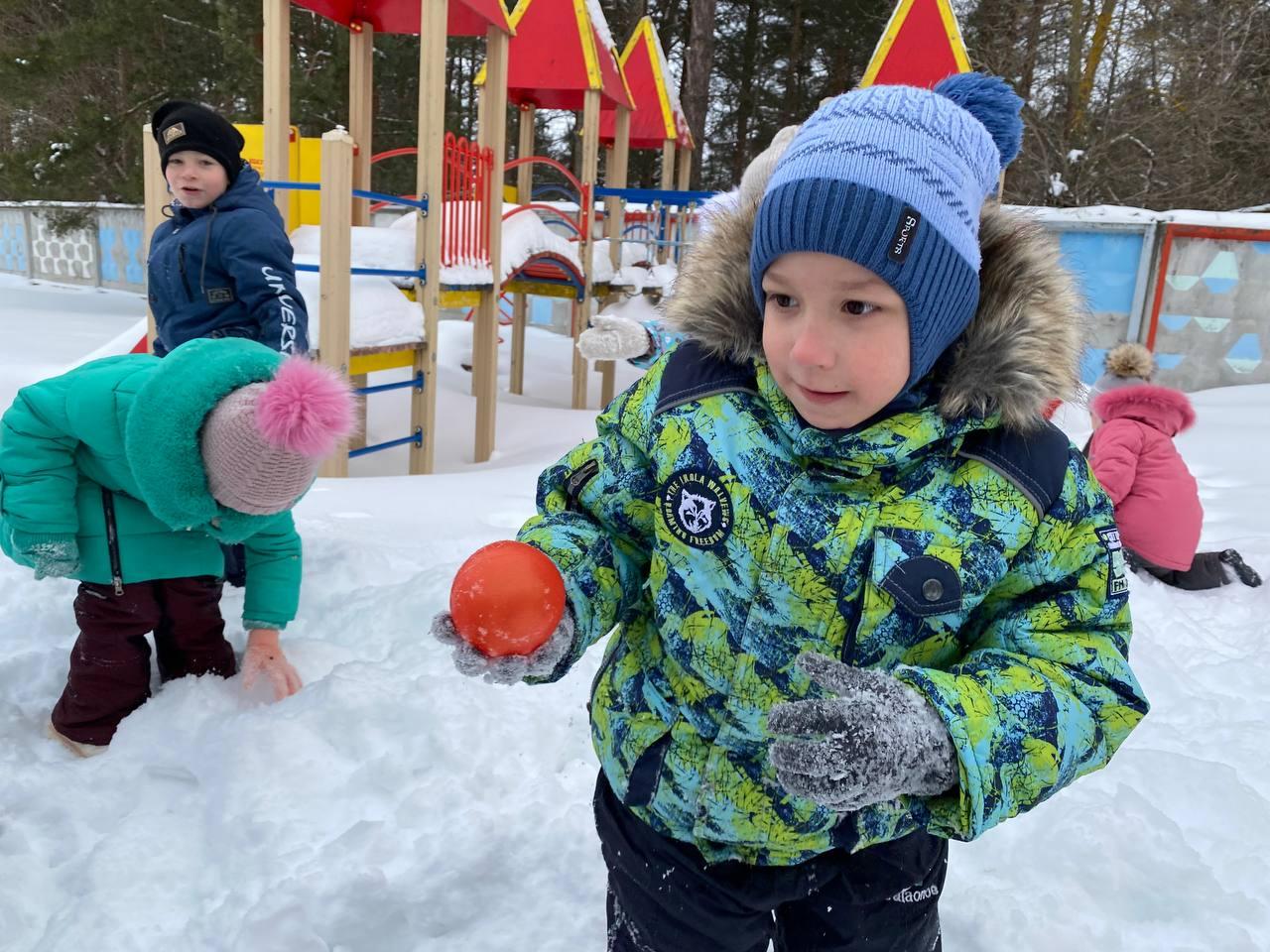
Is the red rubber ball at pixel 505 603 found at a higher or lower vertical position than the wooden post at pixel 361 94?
lower

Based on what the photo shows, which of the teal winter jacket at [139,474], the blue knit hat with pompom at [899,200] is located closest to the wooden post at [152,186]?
the teal winter jacket at [139,474]

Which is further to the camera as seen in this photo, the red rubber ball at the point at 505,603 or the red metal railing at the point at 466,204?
the red metal railing at the point at 466,204

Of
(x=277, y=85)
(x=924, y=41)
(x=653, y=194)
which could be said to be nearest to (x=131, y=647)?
(x=277, y=85)

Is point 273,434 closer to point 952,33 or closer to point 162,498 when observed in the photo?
point 162,498

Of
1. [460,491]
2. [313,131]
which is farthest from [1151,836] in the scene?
[313,131]

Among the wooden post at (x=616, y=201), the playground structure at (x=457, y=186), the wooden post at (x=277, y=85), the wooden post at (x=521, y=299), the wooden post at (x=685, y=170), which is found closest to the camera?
the playground structure at (x=457, y=186)

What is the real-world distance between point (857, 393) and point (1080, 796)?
5.70 feet

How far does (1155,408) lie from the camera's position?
4.21 metres

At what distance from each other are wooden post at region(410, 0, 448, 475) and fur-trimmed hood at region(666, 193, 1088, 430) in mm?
4277

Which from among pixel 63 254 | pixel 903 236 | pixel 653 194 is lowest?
pixel 63 254

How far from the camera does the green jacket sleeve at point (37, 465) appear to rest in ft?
7.30

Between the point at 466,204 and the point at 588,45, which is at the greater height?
the point at 588,45

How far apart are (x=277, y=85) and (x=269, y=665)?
13.2 ft

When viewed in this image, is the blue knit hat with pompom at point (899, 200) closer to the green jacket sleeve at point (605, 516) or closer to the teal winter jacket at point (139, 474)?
the green jacket sleeve at point (605, 516)
